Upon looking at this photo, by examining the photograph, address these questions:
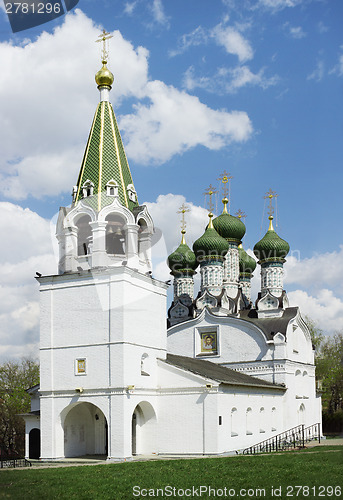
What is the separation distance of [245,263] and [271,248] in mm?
4303

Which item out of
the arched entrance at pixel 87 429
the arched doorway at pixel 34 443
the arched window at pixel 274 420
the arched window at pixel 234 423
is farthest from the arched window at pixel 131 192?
the arched window at pixel 274 420

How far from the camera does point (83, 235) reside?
21828mm

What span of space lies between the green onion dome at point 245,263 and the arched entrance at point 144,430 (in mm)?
16428

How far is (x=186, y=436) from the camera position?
20.6m

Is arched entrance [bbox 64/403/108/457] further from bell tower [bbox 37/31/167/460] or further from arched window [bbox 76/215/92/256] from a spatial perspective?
arched window [bbox 76/215/92/256]

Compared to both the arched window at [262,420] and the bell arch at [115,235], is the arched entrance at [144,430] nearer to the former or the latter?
the bell arch at [115,235]

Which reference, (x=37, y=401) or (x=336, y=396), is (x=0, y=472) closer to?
(x=37, y=401)

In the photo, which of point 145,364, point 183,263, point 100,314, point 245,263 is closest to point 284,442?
point 145,364

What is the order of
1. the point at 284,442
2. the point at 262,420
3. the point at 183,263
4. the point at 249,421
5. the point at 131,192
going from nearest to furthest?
the point at 131,192 → the point at 249,421 → the point at 284,442 → the point at 262,420 → the point at 183,263

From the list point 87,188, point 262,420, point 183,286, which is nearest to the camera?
point 87,188

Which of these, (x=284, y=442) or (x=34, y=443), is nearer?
(x=34, y=443)

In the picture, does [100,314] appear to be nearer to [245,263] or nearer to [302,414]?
[302,414]

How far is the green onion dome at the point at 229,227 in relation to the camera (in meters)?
34.5

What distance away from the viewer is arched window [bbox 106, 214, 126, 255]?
21.7 m
